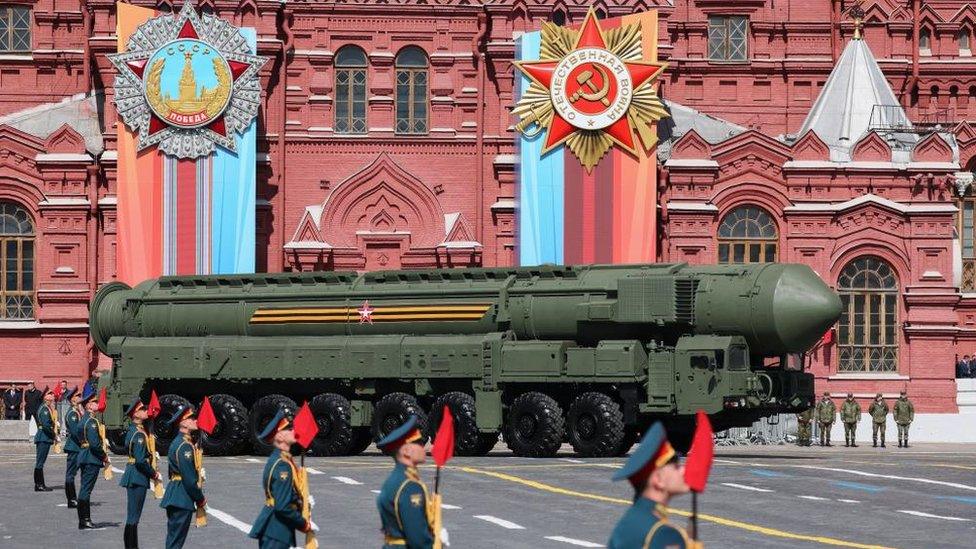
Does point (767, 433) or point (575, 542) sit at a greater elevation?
point (575, 542)

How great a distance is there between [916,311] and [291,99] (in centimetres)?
2052

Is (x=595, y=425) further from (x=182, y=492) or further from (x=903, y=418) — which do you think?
(x=182, y=492)

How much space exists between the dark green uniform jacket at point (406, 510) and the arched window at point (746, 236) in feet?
137

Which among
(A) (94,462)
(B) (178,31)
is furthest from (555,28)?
(A) (94,462)

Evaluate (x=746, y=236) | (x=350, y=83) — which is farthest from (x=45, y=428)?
(x=746, y=236)

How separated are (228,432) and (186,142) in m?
16.0

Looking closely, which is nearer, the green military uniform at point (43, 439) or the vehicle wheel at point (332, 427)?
the green military uniform at point (43, 439)

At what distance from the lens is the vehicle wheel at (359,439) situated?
135 feet

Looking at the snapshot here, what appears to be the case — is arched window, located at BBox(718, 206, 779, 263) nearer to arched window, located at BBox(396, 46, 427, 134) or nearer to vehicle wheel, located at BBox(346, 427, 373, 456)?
arched window, located at BBox(396, 46, 427, 134)

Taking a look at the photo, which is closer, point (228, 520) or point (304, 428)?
point (304, 428)

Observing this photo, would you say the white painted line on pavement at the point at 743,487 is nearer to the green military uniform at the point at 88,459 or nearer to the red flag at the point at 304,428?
the green military uniform at the point at 88,459

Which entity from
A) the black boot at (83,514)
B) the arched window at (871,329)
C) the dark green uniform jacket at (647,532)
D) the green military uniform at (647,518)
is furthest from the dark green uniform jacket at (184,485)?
the arched window at (871,329)

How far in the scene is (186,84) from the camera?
55.2 meters

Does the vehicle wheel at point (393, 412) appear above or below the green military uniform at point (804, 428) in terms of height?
above
